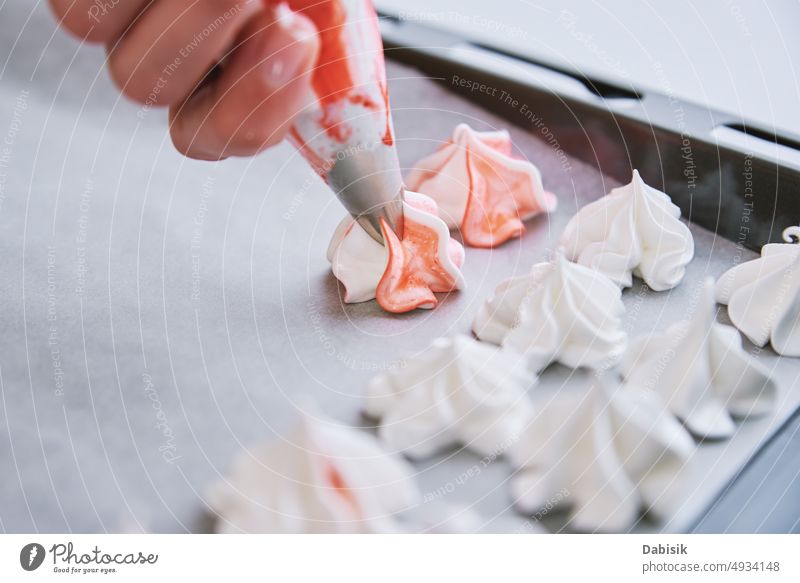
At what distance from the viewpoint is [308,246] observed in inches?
28.7

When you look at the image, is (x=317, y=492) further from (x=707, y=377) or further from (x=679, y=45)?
(x=679, y=45)

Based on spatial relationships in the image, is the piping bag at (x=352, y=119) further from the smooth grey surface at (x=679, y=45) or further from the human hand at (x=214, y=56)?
the smooth grey surface at (x=679, y=45)

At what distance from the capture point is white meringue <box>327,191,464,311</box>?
2.15 ft

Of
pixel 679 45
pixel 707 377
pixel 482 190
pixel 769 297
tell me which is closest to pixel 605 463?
pixel 707 377

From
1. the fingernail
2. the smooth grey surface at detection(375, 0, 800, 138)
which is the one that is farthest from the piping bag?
the smooth grey surface at detection(375, 0, 800, 138)

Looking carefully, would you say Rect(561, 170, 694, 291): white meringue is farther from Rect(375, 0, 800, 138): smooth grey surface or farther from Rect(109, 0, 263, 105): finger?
Rect(109, 0, 263, 105): finger

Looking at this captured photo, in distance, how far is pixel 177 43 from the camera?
0.53 metres

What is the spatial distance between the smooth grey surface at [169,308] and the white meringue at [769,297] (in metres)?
0.02

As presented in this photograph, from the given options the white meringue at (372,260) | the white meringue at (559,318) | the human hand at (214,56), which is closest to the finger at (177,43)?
the human hand at (214,56)

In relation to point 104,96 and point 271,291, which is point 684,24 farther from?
point 104,96

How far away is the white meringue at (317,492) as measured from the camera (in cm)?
52

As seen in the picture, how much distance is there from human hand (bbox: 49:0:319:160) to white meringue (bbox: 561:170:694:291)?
289mm

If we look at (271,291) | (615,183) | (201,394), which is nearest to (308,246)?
(271,291)

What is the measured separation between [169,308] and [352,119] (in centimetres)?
23
